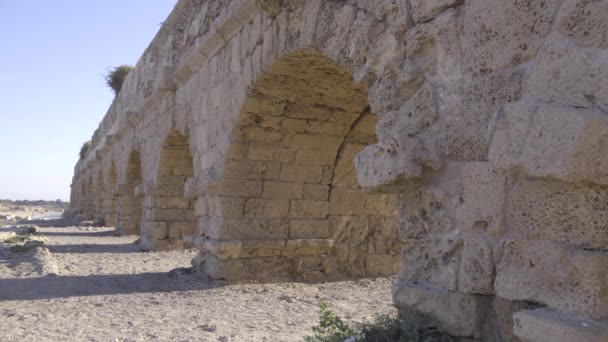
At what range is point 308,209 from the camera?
5754 millimetres

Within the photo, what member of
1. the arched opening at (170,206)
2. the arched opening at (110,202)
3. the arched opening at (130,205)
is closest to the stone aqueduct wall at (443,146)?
the arched opening at (170,206)

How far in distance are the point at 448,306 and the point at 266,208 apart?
3.44 m

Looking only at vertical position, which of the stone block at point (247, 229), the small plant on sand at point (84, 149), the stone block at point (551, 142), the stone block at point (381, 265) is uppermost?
the small plant on sand at point (84, 149)

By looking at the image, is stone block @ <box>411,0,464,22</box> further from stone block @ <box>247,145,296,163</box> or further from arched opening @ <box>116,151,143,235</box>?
arched opening @ <box>116,151,143,235</box>

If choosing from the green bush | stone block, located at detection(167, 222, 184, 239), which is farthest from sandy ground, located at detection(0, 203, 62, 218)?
the green bush

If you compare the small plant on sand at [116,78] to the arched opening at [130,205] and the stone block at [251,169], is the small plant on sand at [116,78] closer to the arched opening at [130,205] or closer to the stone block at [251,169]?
the arched opening at [130,205]

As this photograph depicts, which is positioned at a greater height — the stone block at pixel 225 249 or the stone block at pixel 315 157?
the stone block at pixel 315 157

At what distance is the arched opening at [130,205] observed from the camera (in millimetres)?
Result: 11891

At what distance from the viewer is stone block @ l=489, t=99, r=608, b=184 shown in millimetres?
1729

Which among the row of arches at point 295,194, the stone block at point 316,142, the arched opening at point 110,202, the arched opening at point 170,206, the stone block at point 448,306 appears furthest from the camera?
the arched opening at point 110,202

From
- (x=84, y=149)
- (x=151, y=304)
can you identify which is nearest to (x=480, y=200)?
(x=151, y=304)

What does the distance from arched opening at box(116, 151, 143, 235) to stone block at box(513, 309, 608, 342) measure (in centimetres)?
1082

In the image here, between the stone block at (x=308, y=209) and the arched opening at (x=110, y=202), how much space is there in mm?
10559

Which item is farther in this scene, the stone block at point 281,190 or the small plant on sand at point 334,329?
the stone block at point 281,190
